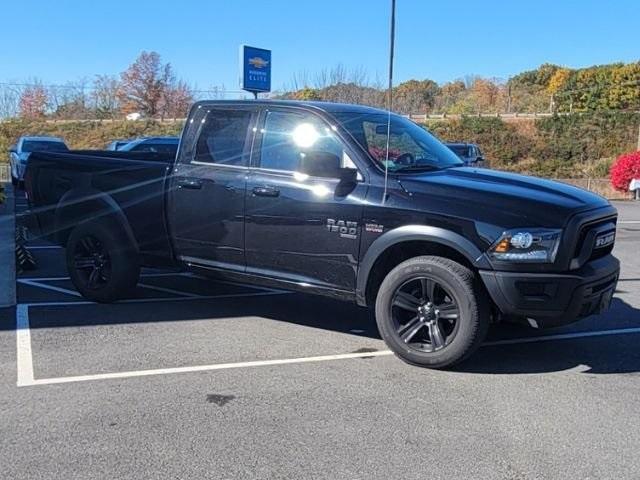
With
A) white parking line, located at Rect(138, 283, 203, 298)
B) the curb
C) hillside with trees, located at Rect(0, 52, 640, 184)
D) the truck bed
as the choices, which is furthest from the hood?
hillside with trees, located at Rect(0, 52, 640, 184)

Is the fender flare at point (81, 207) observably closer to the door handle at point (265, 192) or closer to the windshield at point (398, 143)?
the door handle at point (265, 192)

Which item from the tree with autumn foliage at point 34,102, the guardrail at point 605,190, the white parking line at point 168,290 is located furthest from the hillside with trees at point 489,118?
the white parking line at point 168,290

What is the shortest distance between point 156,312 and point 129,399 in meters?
2.21

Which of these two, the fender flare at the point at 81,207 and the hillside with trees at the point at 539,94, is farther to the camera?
Result: the hillside with trees at the point at 539,94

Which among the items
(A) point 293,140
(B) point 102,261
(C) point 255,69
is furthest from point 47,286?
(C) point 255,69

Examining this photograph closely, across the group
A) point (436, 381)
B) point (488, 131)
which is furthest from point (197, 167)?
point (488, 131)

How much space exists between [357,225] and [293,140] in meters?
1.02

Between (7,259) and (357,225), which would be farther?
(7,259)

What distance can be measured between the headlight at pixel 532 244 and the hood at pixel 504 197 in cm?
5

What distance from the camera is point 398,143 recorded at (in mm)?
5641

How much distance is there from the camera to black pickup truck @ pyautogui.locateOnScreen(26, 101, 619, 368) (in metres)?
4.46

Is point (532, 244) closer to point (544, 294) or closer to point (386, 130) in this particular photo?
point (544, 294)

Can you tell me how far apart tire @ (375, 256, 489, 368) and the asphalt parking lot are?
0.18m

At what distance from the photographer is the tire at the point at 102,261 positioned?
6.38 meters
